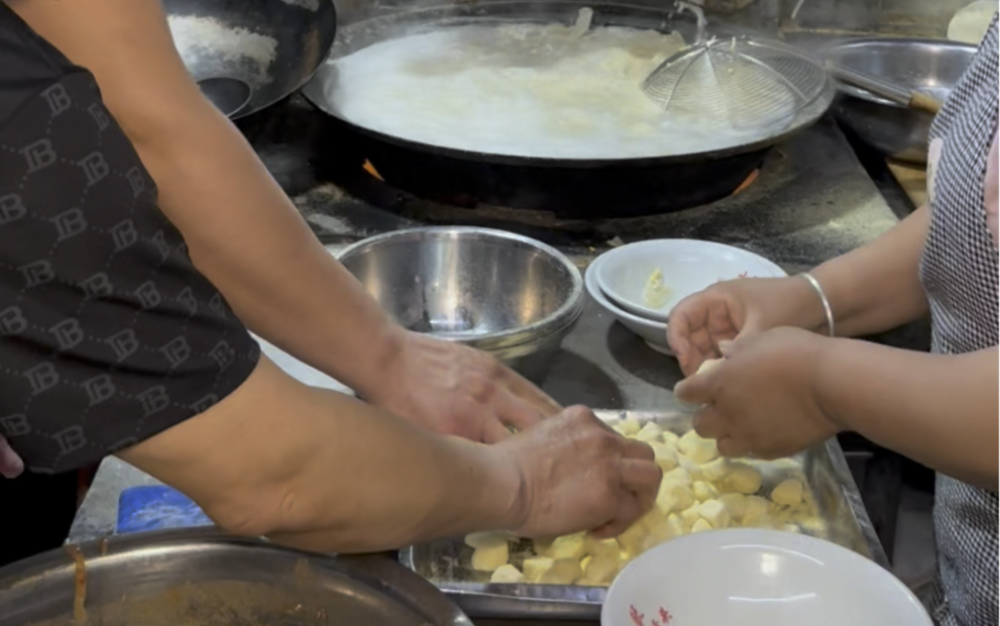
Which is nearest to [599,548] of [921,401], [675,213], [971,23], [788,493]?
[788,493]

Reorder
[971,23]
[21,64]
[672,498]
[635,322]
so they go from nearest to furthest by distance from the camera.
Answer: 1. [21,64]
2. [672,498]
3. [635,322]
4. [971,23]

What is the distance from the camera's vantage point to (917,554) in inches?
67.7

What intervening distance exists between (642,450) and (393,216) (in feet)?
2.82

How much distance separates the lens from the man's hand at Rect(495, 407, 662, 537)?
1014 mm

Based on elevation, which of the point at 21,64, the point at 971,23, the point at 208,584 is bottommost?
the point at 971,23

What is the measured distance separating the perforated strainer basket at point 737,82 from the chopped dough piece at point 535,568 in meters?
1.16

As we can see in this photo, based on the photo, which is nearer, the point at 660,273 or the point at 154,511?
the point at 154,511

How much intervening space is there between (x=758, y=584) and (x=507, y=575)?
0.81 ft

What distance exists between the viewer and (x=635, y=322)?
1429mm

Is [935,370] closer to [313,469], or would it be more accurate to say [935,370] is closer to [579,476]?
[579,476]

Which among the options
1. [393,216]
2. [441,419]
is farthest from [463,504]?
[393,216]

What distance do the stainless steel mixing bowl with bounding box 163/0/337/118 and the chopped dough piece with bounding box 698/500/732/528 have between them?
1276 millimetres

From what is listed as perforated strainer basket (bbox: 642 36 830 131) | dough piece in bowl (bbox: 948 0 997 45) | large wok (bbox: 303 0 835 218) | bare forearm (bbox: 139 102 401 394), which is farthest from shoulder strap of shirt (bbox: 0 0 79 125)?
dough piece in bowl (bbox: 948 0 997 45)

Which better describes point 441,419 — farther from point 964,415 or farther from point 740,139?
point 740,139
